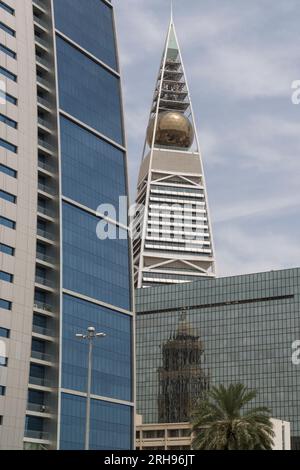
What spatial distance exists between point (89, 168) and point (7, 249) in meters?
20.9

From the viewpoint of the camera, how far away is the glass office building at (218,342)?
566 ft

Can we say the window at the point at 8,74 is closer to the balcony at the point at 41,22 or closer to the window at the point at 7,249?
the balcony at the point at 41,22

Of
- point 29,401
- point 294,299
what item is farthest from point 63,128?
point 294,299

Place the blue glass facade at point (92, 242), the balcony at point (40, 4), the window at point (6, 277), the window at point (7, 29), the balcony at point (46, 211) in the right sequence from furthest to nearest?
1. the balcony at point (40, 4)
2. the balcony at point (46, 211)
3. the blue glass facade at point (92, 242)
4. the window at point (7, 29)
5. the window at point (6, 277)

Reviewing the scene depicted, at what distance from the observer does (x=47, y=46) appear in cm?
10500

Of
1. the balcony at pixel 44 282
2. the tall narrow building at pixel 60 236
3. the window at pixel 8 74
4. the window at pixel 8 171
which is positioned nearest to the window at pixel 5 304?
the tall narrow building at pixel 60 236

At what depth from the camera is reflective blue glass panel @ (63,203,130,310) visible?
328 feet

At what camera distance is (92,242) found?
10500 centimetres

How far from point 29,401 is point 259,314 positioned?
93.3m

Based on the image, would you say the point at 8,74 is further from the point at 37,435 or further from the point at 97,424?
the point at 97,424

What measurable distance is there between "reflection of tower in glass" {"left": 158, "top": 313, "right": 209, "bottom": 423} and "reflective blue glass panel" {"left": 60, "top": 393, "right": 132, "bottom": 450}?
77.5 meters

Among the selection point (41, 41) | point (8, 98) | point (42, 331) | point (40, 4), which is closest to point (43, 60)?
point (41, 41)

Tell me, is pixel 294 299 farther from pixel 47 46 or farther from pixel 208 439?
pixel 208 439

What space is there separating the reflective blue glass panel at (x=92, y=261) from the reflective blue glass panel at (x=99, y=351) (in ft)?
6.57
